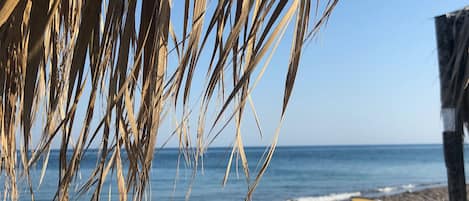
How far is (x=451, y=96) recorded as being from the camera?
2818mm

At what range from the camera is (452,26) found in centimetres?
298

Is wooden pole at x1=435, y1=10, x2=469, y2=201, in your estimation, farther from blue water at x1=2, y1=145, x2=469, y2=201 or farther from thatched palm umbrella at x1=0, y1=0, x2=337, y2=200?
thatched palm umbrella at x1=0, y1=0, x2=337, y2=200

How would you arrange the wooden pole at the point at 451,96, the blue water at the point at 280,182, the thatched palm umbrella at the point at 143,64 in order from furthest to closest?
the blue water at the point at 280,182
the wooden pole at the point at 451,96
the thatched palm umbrella at the point at 143,64

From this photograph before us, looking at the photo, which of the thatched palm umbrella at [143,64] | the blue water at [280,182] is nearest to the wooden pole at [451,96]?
the blue water at [280,182]

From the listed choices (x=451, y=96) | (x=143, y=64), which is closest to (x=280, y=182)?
(x=451, y=96)

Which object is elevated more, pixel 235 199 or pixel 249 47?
pixel 249 47

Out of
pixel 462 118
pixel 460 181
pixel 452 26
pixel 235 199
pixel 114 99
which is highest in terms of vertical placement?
pixel 452 26

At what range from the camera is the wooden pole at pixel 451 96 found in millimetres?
2814

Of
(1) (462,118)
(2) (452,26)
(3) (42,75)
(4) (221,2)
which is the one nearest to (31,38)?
(4) (221,2)

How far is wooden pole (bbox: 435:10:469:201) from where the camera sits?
2814 mm

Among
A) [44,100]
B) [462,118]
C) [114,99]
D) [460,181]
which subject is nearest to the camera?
[114,99]

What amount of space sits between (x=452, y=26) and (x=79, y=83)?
109 inches

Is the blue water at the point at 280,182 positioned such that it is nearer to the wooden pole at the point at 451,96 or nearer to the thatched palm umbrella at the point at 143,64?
the thatched palm umbrella at the point at 143,64

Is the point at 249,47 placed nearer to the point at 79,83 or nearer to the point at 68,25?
the point at 79,83
